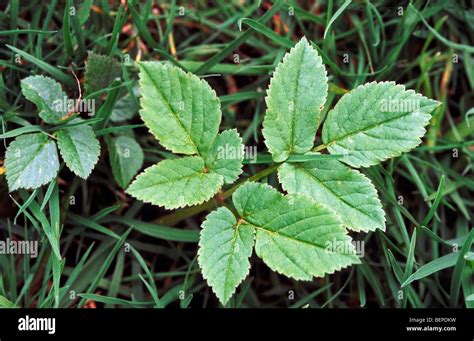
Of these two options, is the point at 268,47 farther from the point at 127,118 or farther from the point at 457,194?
the point at 457,194

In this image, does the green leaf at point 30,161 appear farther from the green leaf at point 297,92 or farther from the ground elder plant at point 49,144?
the green leaf at point 297,92

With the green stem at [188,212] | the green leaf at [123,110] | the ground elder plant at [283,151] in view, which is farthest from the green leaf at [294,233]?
the green leaf at [123,110]

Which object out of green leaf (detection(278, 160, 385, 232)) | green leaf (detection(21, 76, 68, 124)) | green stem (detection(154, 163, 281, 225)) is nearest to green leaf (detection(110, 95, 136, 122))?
green leaf (detection(21, 76, 68, 124))

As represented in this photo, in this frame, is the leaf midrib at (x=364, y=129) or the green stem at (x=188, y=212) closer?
the leaf midrib at (x=364, y=129)

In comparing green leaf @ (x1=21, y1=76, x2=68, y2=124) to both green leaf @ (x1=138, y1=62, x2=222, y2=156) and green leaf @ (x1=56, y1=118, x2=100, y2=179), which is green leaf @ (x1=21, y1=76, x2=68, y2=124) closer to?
green leaf @ (x1=56, y1=118, x2=100, y2=179)

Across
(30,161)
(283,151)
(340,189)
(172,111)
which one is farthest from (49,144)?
(340,189)

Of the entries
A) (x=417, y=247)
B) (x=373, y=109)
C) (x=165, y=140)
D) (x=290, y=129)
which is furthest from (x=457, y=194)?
(x=165, y=140)

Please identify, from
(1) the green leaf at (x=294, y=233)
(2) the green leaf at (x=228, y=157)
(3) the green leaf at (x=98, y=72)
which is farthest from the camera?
(3) the green leaf at (x=98, y=72)

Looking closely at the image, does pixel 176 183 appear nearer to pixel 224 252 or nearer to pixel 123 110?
Result: pixel 224 252
